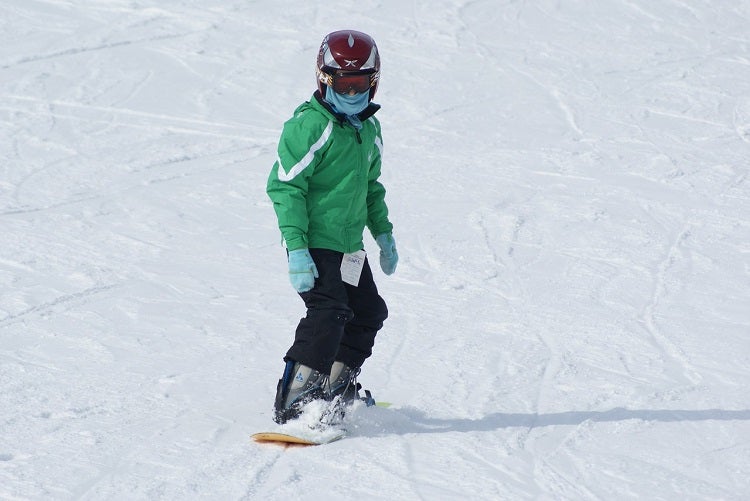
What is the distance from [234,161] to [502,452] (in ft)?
17.7

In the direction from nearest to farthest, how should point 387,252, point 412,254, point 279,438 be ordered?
point 279,438, point 387,252, point 412,254

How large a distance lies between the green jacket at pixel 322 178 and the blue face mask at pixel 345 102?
0.10 ft

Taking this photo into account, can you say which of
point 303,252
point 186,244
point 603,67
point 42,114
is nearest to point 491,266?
point 186,244

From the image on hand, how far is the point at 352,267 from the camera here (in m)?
4.29

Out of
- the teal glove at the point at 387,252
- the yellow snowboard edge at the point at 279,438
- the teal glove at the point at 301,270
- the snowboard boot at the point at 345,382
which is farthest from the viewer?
the teal glove at the point at 387,252

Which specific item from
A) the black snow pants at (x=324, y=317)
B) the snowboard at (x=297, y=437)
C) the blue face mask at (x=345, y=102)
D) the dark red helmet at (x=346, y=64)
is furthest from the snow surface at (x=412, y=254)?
the dark red helmet at (x=346, y=64)

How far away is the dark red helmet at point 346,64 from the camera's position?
4.12 metres

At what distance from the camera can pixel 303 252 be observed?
13.3 ft

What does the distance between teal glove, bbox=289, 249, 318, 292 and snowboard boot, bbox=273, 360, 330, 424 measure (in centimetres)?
41

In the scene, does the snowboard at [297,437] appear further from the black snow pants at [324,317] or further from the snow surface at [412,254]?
the black snow pants at [324,317]

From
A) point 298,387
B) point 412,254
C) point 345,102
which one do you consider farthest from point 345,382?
point 412,254

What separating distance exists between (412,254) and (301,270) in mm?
3337

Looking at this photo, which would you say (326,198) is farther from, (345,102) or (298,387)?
(298,387)

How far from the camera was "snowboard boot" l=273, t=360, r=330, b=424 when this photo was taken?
428 centimetres
